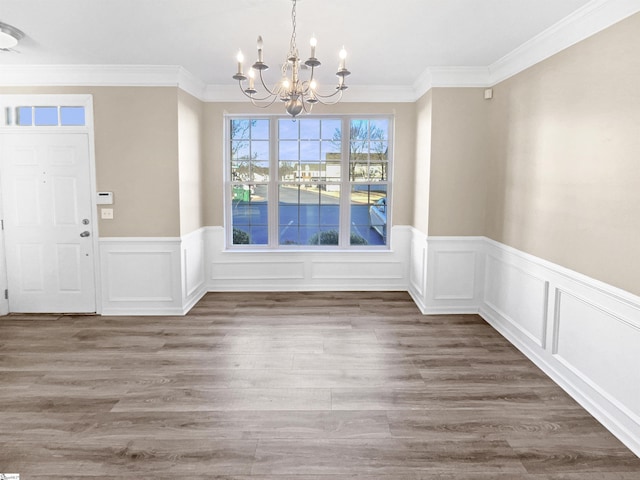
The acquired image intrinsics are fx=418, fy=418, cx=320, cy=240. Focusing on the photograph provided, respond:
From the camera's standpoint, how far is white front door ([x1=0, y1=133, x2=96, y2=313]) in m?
4.48

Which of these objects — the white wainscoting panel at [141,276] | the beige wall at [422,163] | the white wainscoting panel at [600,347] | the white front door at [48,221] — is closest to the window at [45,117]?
the white front door at [48,221]

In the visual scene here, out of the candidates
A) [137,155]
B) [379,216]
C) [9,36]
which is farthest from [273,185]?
[9,36]

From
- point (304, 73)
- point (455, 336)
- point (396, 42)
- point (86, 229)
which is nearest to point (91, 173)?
point (86, 229)

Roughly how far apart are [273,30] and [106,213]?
2.72 m

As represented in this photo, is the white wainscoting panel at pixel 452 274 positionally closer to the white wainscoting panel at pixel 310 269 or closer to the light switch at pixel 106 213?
the white wainscoting panel at pixel 310 269

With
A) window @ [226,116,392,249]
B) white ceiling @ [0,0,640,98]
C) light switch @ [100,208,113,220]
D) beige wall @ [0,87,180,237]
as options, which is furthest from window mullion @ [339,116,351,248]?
light switch @ [100,208,113,220]

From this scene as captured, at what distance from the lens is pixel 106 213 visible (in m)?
4.59

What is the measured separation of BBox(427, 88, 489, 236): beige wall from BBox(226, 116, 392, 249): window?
1.08 metres

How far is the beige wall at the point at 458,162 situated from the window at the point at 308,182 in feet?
3.54

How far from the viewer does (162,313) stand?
186 inches

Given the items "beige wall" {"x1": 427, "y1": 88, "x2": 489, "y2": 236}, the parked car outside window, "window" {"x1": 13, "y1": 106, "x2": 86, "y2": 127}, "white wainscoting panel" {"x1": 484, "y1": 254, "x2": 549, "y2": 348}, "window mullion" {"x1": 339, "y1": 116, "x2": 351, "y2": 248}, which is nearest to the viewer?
"white wainscoting panel" {"x1": 484, "y1": 254, "x2": 549, "y2": 348}

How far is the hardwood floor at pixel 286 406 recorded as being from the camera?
2.24 metres

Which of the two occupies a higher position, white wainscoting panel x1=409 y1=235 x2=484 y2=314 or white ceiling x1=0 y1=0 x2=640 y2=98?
white ceiling x1=0 y1=0 x2=640 y2=98

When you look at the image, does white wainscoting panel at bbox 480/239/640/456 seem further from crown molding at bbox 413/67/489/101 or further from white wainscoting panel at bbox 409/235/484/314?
crown molding at bbox 413/67/489/101
